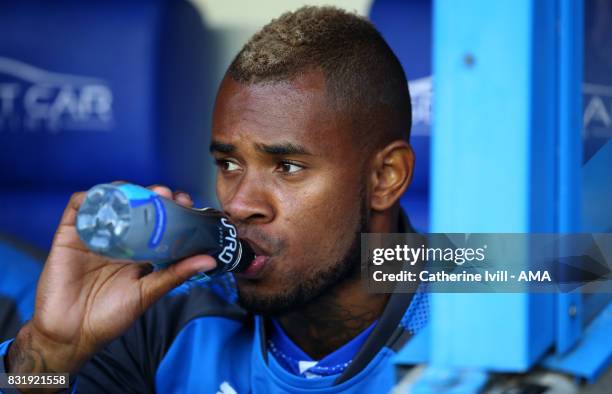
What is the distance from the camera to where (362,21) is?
1400 mm

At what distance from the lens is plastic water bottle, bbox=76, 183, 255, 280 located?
0.84 metres

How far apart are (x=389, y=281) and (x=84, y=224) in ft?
1.41

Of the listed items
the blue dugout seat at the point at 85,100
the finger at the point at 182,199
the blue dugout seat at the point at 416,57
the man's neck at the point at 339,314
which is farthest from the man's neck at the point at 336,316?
the blue dugout seat at the point at 85,100

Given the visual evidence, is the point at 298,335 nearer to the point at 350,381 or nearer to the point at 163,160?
the point at 350,381

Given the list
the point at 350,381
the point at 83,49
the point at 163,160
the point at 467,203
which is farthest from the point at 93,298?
the point at 83,49

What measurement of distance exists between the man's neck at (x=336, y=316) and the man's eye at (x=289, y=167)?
0.20 metres

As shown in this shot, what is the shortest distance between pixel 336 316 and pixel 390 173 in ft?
0.78

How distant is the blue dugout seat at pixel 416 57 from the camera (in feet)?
6.69

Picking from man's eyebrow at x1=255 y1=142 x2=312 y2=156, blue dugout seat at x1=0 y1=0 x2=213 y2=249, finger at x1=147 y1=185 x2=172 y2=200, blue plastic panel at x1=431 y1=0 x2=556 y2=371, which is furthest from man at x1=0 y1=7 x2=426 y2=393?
blue dugout seat at x1=0 y1=0 x2=213 y2=249

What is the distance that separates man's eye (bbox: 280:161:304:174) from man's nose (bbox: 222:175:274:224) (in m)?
0.04

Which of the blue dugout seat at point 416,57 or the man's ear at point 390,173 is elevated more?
the blue dugout seat at point 416,57

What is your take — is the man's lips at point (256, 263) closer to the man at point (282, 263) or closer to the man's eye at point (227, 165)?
the man at point (282, 263)

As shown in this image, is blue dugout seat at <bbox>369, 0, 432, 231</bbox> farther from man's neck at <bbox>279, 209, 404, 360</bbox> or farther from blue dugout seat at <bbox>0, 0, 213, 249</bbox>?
man's neck at <bbox>279, 209, 404, 360</bbox>

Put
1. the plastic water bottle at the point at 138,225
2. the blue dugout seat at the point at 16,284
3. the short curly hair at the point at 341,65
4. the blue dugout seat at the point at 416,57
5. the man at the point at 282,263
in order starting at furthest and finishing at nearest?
the blue dugout seat at the point at 416,57, the blue dugout seat at the point at 16,284, the short curly hair at the point at 341,65, the man at the point at 282,263, the plastic water bottle at the point at 138,225
